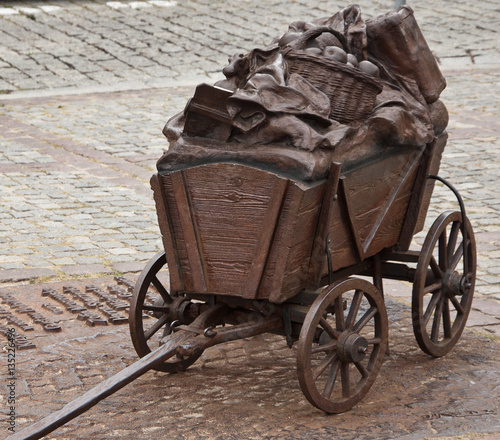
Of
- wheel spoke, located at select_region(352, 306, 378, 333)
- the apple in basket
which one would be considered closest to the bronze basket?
the apple in basket

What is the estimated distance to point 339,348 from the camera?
4359 millimetres

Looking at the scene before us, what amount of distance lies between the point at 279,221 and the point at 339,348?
675 mm

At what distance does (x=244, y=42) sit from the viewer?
13.3 meters

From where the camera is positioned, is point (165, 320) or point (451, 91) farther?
point (451, 91)

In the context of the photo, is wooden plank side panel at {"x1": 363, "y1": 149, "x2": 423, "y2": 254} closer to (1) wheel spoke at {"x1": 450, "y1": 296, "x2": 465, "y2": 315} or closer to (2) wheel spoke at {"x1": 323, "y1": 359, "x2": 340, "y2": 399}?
(1) wheel spoke at {"x1": 450, "y1": 296, "x2": 465, "y2": 315}

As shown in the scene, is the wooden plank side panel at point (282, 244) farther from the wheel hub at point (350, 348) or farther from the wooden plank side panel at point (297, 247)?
the wheel hub at point (350, 348)

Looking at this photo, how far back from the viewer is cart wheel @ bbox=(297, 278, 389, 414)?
4172mm

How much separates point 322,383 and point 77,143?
556cm

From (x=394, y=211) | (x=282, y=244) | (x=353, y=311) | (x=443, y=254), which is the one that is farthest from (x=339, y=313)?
(x=443, y=254)

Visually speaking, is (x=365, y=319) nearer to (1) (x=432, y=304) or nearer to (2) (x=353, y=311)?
(2) (x=353, y=311)

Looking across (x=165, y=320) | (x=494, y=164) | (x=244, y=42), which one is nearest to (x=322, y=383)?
(x=165, y=320)

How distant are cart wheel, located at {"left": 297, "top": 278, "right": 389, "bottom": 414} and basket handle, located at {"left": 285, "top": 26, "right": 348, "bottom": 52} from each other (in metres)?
1.23

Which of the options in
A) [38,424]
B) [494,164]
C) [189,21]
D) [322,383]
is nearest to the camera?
[38,424]

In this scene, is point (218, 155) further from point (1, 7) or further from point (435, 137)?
point (1, 7)
